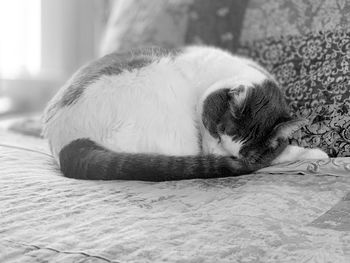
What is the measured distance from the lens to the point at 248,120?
138cm

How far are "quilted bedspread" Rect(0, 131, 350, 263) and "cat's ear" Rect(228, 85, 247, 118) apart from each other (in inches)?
7.5

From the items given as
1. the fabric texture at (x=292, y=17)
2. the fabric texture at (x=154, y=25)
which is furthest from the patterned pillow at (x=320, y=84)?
the fabric texture at (x=154, y=25)

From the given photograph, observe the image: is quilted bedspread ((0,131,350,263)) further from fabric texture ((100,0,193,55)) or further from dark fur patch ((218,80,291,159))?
fabric texture ((100,0,193,55))

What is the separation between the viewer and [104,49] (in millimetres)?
1992

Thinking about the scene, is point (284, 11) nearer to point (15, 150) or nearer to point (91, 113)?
point (91, 113)

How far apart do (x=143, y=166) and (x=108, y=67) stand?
0.37 m

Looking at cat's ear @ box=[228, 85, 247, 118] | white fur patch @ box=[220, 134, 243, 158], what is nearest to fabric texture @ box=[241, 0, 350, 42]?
cat's ear @ box=[228, 85, 247, 118]

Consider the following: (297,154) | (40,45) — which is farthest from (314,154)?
(40,45)

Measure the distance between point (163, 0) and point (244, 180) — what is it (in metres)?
0.90

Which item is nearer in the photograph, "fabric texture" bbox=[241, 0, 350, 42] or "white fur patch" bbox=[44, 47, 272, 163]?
"white fur patch" bbox=[44, 47, 272, 163]

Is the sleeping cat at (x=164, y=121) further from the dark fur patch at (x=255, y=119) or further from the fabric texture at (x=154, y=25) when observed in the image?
the fabric texture at (x=154, y=25)

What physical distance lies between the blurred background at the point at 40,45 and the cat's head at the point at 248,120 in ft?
6.12

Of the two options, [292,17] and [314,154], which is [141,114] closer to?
[314,154]

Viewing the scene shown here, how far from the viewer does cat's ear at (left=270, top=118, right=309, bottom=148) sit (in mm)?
1314
